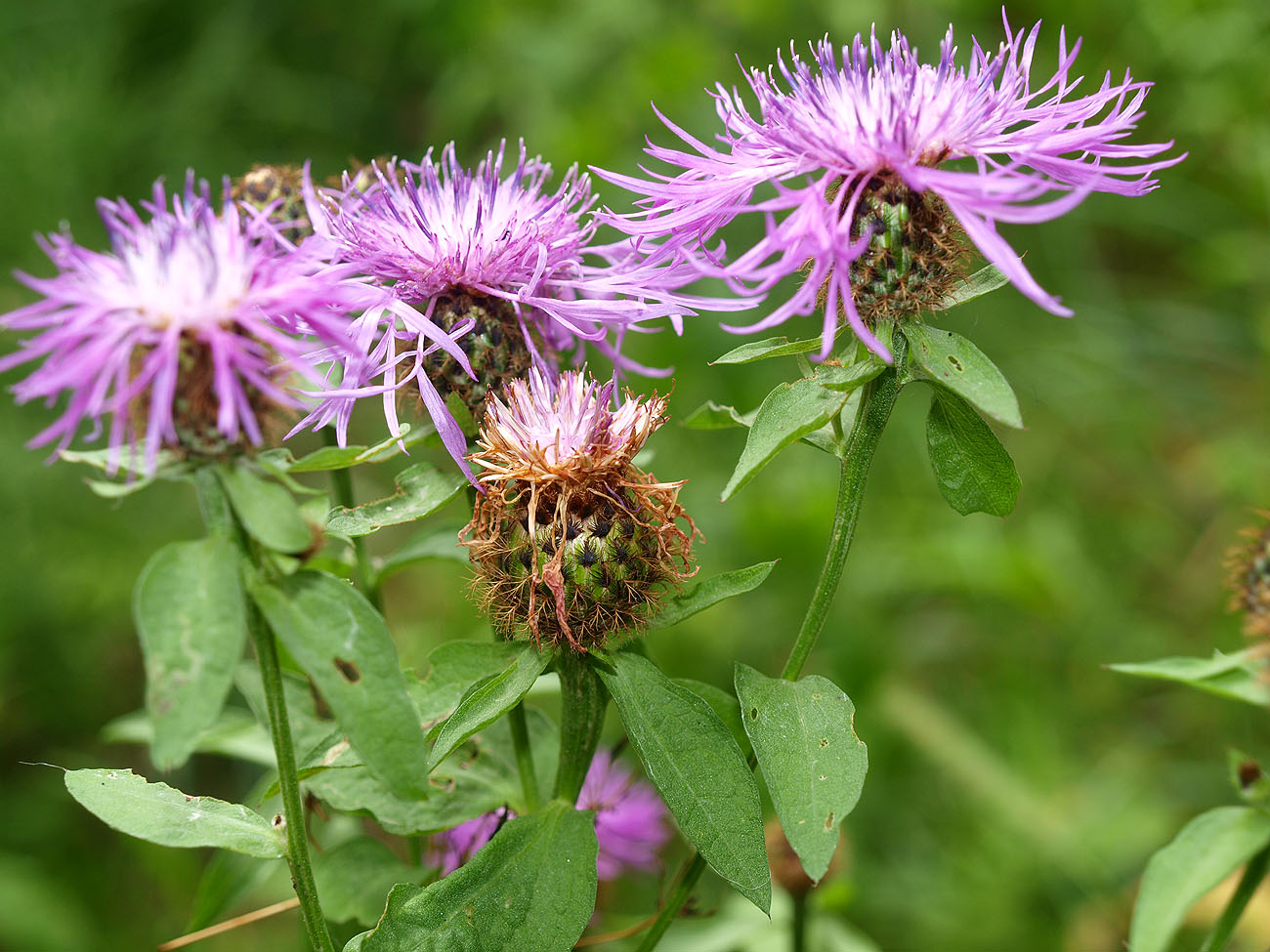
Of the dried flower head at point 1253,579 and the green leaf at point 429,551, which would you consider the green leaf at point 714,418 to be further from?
the dried flower head at point 1253,579

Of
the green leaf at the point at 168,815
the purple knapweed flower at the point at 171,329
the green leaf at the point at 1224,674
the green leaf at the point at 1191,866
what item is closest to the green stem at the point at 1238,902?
the green leaf at the point at 1191,866

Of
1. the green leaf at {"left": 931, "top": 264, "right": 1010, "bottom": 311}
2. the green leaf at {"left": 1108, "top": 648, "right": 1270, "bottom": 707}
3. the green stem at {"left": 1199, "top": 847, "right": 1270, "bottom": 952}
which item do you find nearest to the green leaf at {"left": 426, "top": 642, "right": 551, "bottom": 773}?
the green leaf at {"left": 931, "top": 264, "right": 1010, "bottom": 311}

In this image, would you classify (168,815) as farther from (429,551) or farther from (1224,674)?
(1224,674)

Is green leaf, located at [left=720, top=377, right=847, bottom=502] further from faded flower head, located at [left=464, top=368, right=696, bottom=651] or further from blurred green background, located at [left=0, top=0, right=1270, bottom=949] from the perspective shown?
blurred green background, located at [left=0, top=0, right=1270, bottom=949]

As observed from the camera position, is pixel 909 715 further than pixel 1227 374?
No

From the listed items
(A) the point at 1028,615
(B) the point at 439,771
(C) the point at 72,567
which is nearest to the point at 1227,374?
(A) the point at 1028,615

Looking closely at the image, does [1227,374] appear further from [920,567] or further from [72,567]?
[72,567]
